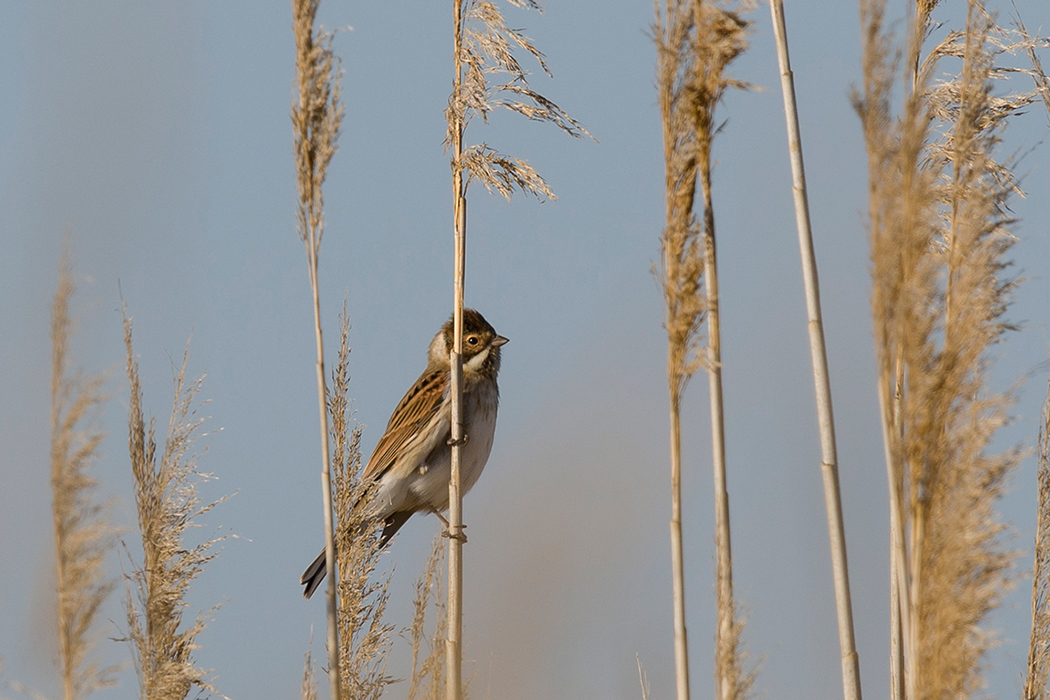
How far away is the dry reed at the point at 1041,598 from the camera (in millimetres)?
2719

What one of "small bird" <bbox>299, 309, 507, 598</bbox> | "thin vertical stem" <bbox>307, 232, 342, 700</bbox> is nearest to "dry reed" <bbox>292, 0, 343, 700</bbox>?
"thin vertical stem" <bbox>307, 232, 342, 700</bbox>

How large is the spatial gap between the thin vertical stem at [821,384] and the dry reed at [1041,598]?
71 cm

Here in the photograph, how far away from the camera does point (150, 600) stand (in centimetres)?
248

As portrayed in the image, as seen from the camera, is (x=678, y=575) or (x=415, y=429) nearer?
(x=678, y=575)

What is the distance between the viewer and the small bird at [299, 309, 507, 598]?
209 inches

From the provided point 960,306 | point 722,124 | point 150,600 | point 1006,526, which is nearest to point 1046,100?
point 722,124

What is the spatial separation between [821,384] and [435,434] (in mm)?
3090

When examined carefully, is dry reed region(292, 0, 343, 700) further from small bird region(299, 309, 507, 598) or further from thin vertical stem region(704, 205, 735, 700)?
small bird region(299, 309, 507, 598)

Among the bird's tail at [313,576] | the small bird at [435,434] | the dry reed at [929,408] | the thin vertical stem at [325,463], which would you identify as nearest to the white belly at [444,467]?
the small bird at [435,434]

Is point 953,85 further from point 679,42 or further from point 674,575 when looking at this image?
point 674,575

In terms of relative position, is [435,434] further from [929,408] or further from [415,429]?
[929,408]

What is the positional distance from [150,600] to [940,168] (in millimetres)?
2158

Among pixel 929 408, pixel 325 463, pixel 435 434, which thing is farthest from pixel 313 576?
pixel 929 408

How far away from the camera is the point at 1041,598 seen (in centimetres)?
282
